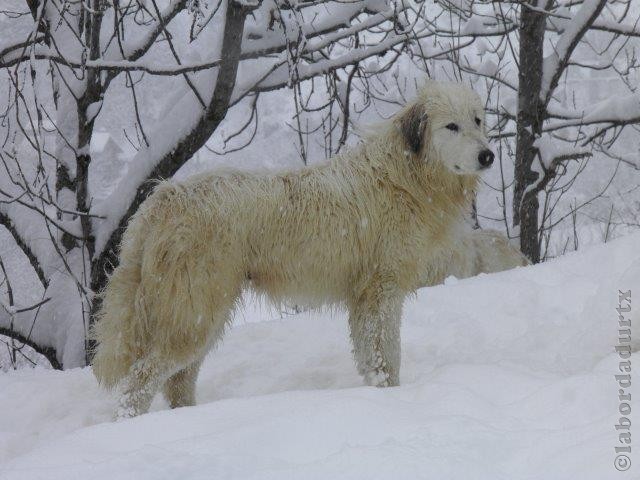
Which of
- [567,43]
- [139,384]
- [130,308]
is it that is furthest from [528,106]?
[139,384]

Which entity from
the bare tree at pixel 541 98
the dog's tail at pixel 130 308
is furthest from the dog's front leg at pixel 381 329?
the bare tree at pixel 541 98

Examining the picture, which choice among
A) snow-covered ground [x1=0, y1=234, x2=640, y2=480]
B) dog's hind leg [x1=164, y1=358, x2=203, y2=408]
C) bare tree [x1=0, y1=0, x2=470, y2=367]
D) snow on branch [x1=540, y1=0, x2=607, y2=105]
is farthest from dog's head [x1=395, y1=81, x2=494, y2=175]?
snow on branch [x1=540, y1=0, x2=607, y2=105]

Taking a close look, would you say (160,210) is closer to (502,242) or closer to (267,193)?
(267,193)

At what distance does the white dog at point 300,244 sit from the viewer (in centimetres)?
407

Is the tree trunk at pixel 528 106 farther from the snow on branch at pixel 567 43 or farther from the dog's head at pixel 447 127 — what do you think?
the dog's head at pixel 447 127

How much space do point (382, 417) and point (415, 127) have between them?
248 centimetres

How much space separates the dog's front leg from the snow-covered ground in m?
0.36

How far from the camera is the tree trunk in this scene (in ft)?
29.0

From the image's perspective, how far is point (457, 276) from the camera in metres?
8.20

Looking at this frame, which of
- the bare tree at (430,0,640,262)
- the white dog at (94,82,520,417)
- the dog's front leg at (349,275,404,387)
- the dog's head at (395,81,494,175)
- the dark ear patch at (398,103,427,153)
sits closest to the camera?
the white dog at (94,82,520,417)

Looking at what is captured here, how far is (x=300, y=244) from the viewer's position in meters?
4.33

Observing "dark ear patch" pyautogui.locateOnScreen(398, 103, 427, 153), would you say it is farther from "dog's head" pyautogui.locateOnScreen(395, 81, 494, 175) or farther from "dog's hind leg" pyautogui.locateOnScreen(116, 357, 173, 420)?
"dog's hind leg" pyautogui.locateOnScreen(116, 357, 173, 420)

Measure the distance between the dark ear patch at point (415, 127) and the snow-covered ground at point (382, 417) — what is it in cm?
158

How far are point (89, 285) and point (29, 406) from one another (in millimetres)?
1863
